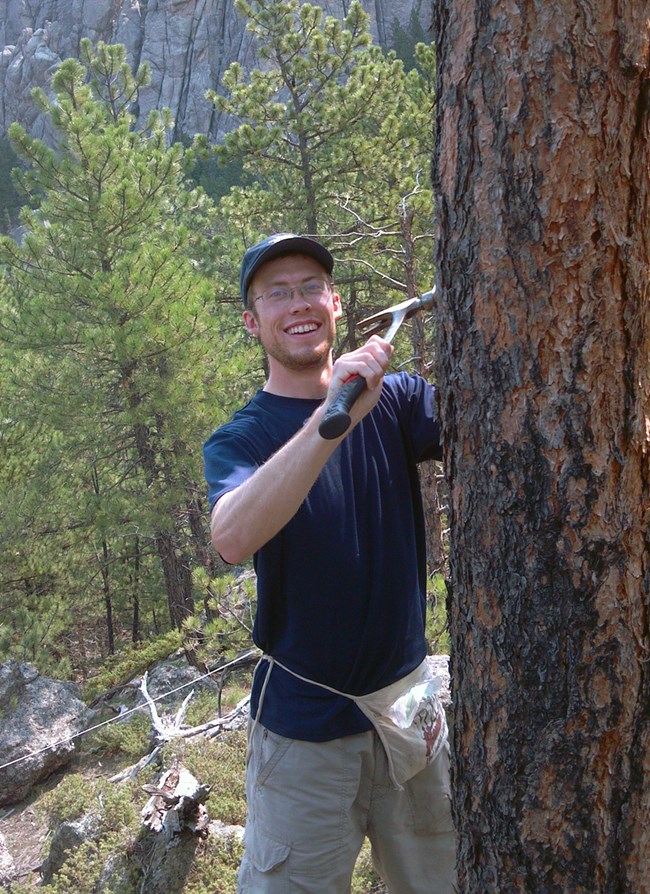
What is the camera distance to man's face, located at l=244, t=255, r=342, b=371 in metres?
1.92

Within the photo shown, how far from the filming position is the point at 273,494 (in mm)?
1479

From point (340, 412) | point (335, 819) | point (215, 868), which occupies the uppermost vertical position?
point (340, 412)

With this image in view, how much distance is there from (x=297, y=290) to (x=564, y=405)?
948 millimetres

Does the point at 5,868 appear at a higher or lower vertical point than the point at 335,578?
lower

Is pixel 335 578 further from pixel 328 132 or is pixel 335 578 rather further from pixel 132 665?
→ pixel 328 132

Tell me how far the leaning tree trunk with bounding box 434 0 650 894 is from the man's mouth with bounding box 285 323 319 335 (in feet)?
2.22

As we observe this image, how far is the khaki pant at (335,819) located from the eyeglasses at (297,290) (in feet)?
3.54

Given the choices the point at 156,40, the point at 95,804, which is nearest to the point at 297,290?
the point at 95,804

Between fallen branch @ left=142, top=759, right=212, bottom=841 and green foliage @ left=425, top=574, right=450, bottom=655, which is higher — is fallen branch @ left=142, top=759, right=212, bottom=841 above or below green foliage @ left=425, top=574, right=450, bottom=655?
below

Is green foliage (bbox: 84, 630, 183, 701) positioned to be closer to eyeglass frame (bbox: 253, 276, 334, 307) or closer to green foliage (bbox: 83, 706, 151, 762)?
green foliage (bbox: 83, 706, 151, 762)

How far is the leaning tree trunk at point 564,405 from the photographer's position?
3.94 ft

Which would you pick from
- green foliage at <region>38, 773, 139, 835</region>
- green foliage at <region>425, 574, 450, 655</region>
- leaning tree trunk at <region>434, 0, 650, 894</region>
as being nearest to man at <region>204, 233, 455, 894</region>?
leaning tree trunk at <region>434, 0, 650, 894</region>

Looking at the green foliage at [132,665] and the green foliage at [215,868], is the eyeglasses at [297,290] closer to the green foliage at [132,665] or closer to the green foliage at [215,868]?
the green foliage at [215,868]

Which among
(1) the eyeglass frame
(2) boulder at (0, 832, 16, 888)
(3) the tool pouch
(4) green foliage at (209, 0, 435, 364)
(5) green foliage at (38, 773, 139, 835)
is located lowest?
(2) boulder at (0, 832, 16, 888)
